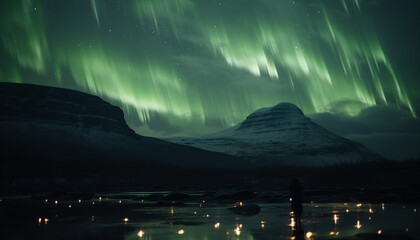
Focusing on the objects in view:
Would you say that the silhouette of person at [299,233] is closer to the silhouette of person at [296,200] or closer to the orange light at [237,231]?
the silhouette of person at [296,200]

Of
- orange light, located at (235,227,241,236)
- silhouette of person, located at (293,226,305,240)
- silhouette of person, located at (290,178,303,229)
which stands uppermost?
silhouette of person, located at (290,178,303,229)

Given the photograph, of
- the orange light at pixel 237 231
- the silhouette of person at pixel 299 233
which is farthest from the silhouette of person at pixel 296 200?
the orange light at pixel 237 231

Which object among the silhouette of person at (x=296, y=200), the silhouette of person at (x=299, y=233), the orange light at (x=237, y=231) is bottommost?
the silhouette of person at (x=299, y=233)

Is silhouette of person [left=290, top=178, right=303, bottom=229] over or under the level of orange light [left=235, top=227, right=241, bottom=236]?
over

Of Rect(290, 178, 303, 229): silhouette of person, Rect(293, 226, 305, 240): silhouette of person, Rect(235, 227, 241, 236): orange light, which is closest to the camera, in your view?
Rect(293, 226, 305, 240): silhouette of person

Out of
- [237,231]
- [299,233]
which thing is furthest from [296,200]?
[237,231]

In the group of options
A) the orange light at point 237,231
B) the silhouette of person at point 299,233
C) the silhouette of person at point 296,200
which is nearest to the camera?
the silhouette of person at point 299,233

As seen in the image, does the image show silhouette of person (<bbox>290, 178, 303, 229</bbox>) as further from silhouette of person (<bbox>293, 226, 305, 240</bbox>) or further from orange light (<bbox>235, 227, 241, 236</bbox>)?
orange light (<bbox>235, 227, 241, 236</bbox>)

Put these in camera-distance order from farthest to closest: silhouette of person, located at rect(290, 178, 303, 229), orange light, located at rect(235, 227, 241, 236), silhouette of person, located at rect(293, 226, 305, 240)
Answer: silhouette of person, located at rect(290, 178, 303, 229)
orange light, located at rect(235, 227, 241, 236)
silhouette of person, located at rect(293, 226, 305, 240)

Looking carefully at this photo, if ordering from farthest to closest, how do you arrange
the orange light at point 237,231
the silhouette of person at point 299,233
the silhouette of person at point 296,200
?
the silhouette of person at point 296,200 → the orange light at point 237,231 → the silhouette of person at point 299,233

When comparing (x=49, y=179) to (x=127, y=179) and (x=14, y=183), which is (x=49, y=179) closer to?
(x=14, y=183)

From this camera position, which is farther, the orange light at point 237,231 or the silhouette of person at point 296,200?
the silhouette of person at point 296,200

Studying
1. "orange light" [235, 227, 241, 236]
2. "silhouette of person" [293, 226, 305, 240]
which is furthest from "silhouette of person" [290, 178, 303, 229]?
"orange light" [235, 227, 241, 236]

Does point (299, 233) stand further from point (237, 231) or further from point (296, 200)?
point (296, 200)
